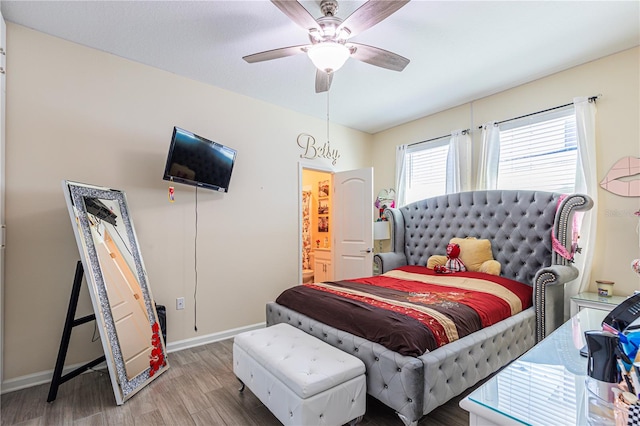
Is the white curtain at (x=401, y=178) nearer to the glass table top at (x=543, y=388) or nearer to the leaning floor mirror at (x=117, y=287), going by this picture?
→ the glass table top at (x=543, y=388)

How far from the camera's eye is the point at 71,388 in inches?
93.4

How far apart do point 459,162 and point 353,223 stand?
62.6 inches

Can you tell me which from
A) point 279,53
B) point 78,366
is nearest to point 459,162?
point 279,53

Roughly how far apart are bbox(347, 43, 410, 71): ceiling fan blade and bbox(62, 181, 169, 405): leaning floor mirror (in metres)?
2.29

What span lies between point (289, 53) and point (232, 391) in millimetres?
2536

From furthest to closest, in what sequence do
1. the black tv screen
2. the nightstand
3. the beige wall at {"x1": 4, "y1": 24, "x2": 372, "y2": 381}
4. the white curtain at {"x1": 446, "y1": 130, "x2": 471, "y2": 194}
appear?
the white curtain at {"x1": 446, "y1": 130, "x2": 471, "y2": 194}
the black tv screen
the nightstand
the beige wall at {"x1": 4, "y1": 24, "x2": 372, "y2": 381}

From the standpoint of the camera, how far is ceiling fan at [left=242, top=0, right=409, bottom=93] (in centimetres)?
182

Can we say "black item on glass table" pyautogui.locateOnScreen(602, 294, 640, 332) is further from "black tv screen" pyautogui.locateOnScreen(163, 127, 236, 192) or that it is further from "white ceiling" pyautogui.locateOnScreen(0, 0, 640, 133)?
"black tv screen" pyautogui.locateOnScreen(163, 127, 236, 192)

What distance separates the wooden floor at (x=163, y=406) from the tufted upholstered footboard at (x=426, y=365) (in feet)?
0.94

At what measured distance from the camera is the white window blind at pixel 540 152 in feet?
10.3

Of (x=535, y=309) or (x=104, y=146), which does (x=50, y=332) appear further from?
(x=535, y=309)

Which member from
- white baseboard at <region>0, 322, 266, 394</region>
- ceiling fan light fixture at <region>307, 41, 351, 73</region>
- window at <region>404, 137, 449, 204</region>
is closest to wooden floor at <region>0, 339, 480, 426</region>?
white baseboard at <region>0, 322, 266, 394</region>

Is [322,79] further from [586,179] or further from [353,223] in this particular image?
[586,179]

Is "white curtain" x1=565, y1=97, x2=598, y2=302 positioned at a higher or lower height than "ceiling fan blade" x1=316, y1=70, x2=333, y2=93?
lower
